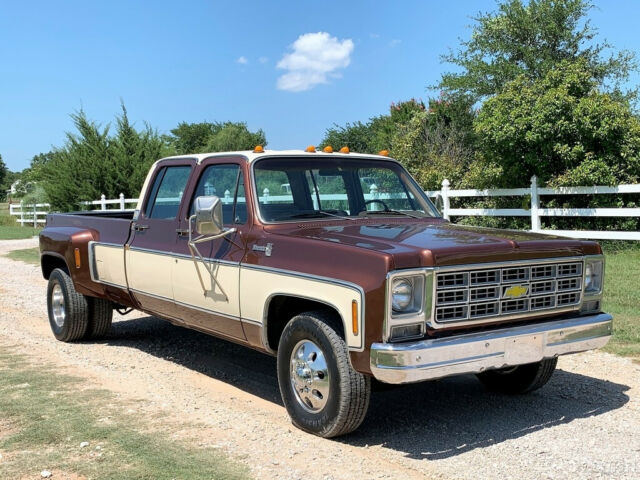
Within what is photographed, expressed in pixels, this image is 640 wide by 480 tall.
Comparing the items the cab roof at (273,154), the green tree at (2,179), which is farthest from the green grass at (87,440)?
the green tree at (2,179)

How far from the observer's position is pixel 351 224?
562 centimetres

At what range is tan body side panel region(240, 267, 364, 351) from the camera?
4449mm

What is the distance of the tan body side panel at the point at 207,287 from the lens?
5523 millimetres

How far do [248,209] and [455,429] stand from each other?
2.22 m

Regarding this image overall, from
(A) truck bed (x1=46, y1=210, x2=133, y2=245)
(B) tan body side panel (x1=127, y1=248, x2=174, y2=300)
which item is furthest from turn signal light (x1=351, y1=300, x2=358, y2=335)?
(A) truck bed (x1=46, y1=210, x2=133, y2=245)

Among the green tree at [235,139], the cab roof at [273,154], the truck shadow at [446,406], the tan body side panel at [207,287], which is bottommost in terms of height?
the truck shadow at [446,406]

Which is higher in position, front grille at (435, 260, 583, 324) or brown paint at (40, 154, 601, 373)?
brown paint at (40, 154, 601, 373)

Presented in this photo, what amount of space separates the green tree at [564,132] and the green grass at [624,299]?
1865 millimetres

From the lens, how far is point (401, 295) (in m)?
4.36

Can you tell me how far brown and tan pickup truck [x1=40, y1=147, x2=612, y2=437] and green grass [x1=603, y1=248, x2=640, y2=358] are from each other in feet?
6.70

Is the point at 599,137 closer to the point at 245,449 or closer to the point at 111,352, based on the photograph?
the point at 111,352

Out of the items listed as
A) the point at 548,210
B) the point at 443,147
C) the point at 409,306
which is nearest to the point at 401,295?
the point at 409,306

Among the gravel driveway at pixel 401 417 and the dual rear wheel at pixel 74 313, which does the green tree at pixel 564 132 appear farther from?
the dual rear wheel at pixel 74 313

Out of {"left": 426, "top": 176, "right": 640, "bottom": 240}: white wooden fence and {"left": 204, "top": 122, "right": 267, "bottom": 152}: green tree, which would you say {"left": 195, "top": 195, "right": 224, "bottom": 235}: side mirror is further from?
{"left": 204, "top": 122, "right": 267, "bottom": 152}: green tree
